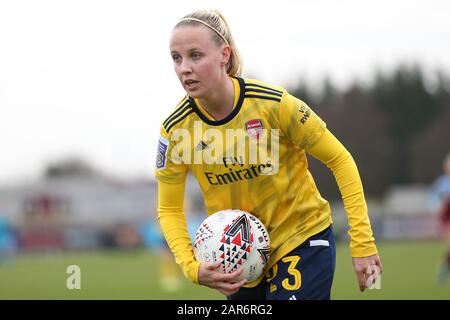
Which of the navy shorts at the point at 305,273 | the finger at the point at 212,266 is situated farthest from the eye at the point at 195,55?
the navy shorts at the point at 305,273

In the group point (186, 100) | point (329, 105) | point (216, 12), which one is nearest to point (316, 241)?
point (186, 100)

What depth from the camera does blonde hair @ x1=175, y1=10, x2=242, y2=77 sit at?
175 inches

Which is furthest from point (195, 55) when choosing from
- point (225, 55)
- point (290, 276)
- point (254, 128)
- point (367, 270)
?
point (367, 270)

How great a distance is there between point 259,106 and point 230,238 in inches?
31.0

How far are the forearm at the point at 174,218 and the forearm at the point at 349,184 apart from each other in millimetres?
885

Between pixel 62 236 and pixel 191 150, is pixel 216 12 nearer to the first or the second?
pixel 191 150

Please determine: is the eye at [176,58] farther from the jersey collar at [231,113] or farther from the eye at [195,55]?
the jersey collar at [231,113]

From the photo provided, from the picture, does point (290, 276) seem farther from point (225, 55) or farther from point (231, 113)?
point (225, 55)

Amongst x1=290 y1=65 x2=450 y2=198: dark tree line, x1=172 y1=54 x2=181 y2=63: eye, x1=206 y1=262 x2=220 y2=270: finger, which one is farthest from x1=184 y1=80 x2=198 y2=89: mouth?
x1=290 y1=65 x2=450 y2=198: dark tree line

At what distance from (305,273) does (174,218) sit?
2.91ft

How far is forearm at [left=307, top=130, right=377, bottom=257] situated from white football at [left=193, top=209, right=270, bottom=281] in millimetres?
516

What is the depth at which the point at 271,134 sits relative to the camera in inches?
182

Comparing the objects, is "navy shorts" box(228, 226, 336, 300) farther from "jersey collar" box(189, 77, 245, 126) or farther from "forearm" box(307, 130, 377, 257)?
"jersey collar" box(189, 77, 245, 126)
